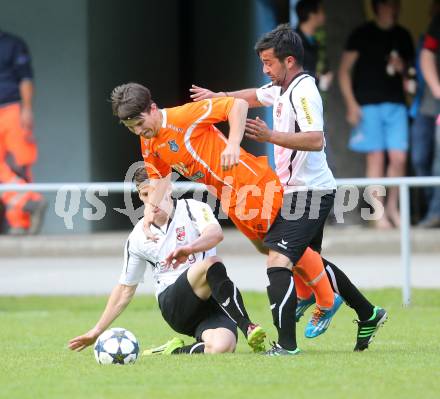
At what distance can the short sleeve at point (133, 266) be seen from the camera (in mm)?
8352

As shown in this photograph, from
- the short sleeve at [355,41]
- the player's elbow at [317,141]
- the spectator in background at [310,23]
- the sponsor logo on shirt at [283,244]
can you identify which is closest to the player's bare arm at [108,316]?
the sponsor logo on shirt at [283,244]

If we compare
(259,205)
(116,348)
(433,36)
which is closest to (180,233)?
(259,205)

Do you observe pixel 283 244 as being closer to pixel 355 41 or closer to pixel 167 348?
pixel 167 348

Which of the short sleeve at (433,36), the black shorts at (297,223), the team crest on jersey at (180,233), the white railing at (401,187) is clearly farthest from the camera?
the short sleeve at (433,36)

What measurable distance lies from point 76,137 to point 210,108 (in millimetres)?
8325

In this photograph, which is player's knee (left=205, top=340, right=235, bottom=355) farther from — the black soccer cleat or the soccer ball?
the black soccer cleat

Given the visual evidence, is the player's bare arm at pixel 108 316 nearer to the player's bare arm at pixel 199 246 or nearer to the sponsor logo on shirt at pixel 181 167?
the player's bare arm at pixel 199 246

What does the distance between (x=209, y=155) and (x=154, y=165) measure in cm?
44

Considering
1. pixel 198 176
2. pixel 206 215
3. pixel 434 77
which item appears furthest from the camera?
pixel 434 77

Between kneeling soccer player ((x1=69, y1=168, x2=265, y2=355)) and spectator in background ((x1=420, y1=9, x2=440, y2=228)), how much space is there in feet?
18.6

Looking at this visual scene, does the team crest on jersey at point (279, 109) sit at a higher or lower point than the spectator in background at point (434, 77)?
higher

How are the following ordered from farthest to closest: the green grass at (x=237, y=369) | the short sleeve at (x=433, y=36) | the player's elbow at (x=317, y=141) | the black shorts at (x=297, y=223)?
the short sleeve at (x=433, y=36) → the black shorts at (x=297, y=223) → the player's elbow at (x=317, y=141) → the green grass at (x=237, y=369)

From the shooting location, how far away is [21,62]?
14859mm

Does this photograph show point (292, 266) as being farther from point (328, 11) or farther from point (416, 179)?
point (328, 11)
